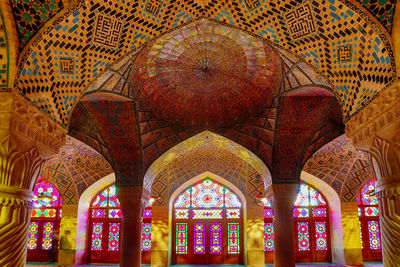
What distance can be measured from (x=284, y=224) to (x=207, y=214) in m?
4.40

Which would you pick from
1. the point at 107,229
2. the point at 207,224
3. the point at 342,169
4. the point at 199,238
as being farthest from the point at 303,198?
the point at 107,229

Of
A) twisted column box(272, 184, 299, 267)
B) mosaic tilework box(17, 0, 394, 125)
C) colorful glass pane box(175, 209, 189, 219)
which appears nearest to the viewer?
mosaic tilework box(17, 0, 394, 125)

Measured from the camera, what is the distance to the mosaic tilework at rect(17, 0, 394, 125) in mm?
4496

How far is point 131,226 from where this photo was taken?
912 centimetres

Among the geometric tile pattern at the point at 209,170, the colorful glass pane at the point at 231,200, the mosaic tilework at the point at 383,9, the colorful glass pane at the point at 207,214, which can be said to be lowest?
the colorful glass pane at the point at 207,214

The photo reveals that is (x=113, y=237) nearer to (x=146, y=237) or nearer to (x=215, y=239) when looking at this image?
(x=146, y=237)

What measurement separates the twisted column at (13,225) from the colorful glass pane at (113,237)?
29.1 feet

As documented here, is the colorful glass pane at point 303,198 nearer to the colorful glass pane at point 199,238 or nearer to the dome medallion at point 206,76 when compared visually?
the colorful glass pane at point 199,238

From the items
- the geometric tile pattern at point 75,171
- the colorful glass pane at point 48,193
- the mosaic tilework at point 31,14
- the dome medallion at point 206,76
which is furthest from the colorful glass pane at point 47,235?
the mosaic tilework at point 31,14

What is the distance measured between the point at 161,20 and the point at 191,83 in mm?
3625

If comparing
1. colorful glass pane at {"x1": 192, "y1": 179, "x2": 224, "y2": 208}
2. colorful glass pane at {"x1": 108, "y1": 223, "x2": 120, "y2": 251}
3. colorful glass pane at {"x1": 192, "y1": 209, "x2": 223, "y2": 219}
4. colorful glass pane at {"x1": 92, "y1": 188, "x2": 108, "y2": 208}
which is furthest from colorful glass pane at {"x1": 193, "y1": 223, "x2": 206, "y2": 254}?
colorful glass pane at {"x1": 92, "y1": 188, "x2": 108, "y2": 208}

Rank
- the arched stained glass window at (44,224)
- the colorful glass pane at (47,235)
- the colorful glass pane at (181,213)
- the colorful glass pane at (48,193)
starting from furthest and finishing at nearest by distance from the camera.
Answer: the colorful glass pane at (48,193) → the colorful glass pane at (181,213) → the colorful glass pane at (47,235) → the arched stained glass window at (44,224)

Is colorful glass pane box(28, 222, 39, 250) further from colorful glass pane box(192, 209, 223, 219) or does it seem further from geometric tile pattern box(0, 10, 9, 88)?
geometric tile pattern box(0, 10, 9, 88)

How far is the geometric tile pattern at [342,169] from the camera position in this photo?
11367 mm
